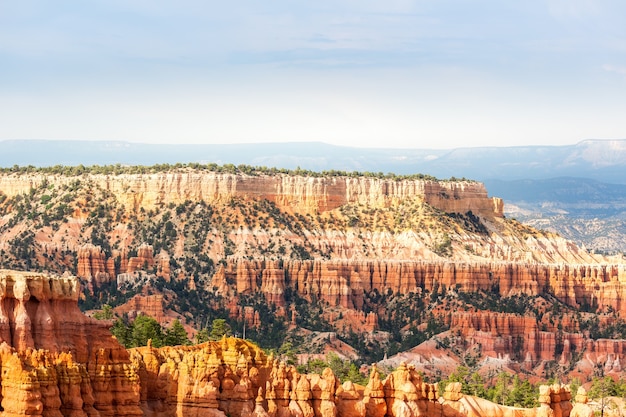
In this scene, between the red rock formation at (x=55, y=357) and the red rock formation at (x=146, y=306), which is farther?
the red rock formation at (x=146, y=306)

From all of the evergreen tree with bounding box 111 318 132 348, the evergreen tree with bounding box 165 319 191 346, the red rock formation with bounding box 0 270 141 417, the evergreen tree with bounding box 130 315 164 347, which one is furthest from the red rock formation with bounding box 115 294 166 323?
the red rock formation with bounding box 0 270 141 417

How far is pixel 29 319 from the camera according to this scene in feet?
235

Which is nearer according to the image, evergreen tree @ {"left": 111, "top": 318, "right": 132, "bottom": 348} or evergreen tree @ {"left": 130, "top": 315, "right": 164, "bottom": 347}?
evergreen tree @ {"left": 111, "top": 318, "right": 132, "bottom": 348}

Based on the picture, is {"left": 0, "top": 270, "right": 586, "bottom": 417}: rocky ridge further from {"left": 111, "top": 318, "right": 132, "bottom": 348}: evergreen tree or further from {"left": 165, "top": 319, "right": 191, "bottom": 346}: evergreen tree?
{"left": 165, "top": 319, "right": 191, "bottom": 346}: evergreen tree

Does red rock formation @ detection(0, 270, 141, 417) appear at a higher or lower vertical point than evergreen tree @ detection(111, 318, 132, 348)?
higher

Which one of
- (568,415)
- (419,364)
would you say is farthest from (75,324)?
(419,364)

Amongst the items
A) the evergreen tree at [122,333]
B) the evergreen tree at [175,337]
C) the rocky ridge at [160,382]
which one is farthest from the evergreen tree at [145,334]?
the rocky ridge at [160,382]

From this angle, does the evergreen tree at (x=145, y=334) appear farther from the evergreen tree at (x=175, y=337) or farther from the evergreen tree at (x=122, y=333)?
the evergreen tree at (x=175, y=337)

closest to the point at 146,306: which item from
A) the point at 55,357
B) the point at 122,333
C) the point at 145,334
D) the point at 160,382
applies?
the point at 145,334

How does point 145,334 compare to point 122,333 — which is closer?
point 122,333

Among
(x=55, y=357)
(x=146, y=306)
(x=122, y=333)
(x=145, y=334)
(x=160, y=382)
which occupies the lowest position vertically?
(x=146, y=306)

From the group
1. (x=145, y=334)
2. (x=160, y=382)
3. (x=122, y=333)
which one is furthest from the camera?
(x=145, y=334)

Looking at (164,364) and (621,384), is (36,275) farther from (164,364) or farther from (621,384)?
(621,384)

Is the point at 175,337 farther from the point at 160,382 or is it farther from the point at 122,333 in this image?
the point at 160,382
